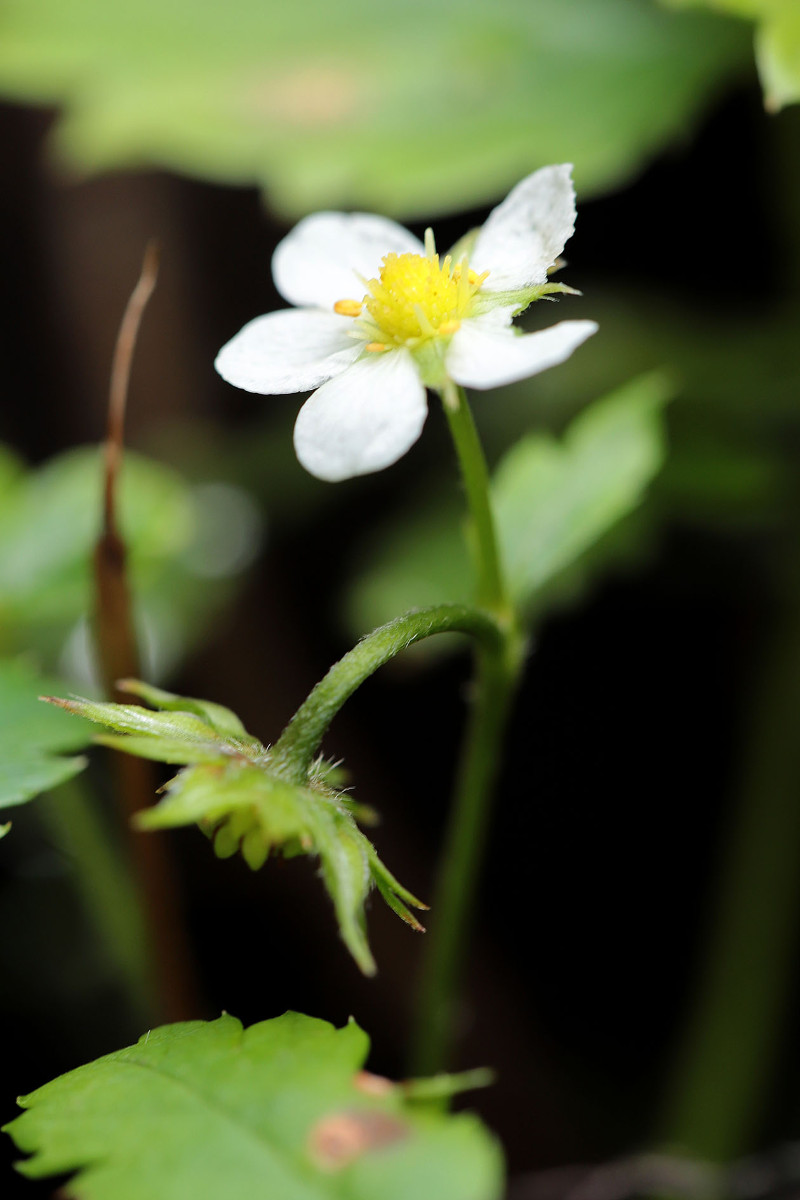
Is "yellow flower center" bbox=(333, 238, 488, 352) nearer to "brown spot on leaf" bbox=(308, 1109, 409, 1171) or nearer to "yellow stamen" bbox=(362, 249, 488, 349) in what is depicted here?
"yellow stamen" bbox=(362, 249, 488, 349)

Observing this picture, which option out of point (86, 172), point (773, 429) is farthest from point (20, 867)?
point (86, 172)

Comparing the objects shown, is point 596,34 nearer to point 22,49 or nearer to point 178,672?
point 22,49

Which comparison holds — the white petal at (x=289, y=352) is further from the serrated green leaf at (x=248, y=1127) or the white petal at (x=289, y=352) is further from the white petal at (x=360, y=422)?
the serrated green leaf at (x=248, y=1127)

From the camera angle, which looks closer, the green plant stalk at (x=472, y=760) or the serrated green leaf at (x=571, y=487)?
the green plant stalk at (x=472, y=760)

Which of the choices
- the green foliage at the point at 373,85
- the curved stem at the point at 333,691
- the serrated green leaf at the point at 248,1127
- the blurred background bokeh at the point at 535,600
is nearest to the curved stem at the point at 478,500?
the curved stem at the point at 333,691

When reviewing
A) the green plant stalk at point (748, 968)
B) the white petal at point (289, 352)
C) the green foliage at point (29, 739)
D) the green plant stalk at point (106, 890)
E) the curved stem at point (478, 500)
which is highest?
the white petal at point (289, 352)

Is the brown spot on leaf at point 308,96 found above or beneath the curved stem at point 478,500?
above

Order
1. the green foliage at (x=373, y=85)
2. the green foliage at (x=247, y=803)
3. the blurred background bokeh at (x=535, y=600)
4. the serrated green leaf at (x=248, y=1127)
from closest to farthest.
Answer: the serrated green leaf at (x=248, y=1127), the green foliage at (x=247, y=803), the blurred background bokeh at (x=535, y=600), the green foliage at (x=373, y=85)

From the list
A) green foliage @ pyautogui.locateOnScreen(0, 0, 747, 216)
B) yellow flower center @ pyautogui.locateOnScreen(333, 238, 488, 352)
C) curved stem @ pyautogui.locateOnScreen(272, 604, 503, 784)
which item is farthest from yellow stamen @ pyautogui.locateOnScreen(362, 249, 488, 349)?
green foliage @ pyautogui.locateOnScreen(0, 0, 747, 216)
